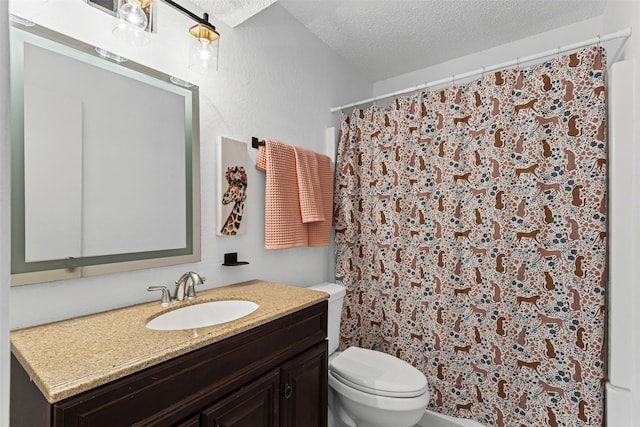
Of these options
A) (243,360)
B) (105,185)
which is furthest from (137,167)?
(243,360)

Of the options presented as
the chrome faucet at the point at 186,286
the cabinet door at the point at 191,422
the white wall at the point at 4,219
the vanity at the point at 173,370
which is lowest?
the cabinet door at the point at 191,422

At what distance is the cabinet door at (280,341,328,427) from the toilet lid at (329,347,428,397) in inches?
10.5


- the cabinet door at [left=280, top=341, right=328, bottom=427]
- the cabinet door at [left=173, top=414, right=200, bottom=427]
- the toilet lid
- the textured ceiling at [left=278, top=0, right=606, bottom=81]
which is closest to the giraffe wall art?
the cabinet door at [left=280, top=341, right=328, bottom=427]

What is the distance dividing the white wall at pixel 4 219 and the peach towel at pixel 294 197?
1.45 m

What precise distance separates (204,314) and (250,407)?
0.42 meters

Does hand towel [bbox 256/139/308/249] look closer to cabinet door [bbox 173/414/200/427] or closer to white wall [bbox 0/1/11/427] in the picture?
cabinet door [bbox 173/414/200/427]

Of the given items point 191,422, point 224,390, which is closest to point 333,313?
point 224,390

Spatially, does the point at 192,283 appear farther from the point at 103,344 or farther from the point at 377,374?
the point at 377,374

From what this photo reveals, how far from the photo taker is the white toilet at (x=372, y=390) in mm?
1497

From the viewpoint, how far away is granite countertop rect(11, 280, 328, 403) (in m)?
0.70

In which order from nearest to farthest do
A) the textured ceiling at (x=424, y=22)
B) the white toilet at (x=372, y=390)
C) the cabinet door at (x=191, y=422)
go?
the cabinet door at (x=191, y=422) < the white toilet at (x=372, y=390) < the textured ceiling at (x=424, y=22)

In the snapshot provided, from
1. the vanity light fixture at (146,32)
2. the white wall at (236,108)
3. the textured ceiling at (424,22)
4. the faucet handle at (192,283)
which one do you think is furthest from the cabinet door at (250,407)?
the textured ceiling at (424,22)

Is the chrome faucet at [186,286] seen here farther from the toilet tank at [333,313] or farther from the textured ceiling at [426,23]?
the textured ceiling at [426,23]

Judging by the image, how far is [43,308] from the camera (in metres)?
1.01
